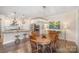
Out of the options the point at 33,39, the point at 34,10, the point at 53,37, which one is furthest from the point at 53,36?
the point at 34,10

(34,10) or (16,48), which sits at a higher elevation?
(34,10)

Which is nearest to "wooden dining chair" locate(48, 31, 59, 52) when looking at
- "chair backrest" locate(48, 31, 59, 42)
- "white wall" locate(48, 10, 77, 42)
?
"chair backrest" locate(48, 31, 59, 42)

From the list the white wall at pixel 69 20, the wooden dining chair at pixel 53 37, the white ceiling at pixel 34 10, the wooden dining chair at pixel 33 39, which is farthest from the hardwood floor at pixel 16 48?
the white wall at pixel 69 20

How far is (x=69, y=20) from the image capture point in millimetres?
2561

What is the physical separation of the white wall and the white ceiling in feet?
0.24

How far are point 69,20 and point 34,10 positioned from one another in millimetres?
652

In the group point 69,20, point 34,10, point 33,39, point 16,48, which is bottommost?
point 16,48

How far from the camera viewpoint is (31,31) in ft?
8.50

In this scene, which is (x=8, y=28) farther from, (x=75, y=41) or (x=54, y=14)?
(x=75, y=41)

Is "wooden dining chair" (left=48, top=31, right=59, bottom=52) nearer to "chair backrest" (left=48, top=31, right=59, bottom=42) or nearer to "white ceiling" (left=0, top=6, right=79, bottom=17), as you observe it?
"chair backrest" (left=48, top=31, right=59, bottom=42)

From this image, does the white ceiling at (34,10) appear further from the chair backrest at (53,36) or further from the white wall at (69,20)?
the chair backrest at (53,36)

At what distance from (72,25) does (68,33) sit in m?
0.16

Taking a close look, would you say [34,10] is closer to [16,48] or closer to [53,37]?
[53,37]

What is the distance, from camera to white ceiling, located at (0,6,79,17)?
2559 millimetres
